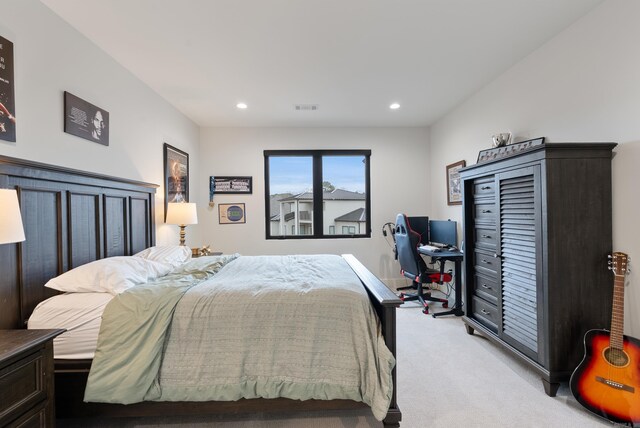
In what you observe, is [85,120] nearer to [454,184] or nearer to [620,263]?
[620,263]

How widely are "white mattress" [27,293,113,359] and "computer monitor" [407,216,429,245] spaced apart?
3884 millimetres

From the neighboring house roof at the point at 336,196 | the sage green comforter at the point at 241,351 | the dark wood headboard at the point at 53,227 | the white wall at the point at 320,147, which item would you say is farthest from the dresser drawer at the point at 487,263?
the dark wood headboard at the point at 53,227

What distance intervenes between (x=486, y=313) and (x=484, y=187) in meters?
1.17

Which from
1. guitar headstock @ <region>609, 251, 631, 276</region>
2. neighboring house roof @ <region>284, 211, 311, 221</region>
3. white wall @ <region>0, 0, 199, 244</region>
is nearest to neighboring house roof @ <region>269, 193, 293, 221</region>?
neighboring house roof @ <region>284, 211, 311, 221</region>

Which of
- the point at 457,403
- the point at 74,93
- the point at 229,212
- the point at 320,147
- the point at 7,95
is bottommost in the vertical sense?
the point at 457,403

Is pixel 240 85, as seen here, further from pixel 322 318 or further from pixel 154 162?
pixel 322 318

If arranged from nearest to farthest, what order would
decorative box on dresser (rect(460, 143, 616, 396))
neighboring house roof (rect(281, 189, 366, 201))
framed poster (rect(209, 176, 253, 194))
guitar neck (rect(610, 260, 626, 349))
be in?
1. guitar neck (rect(610, 260, 626, 349))
2. decorative box on dresser (rect(460, 143, 616, 396))
3. framed poster (rect(209, 176, 253, 194))
4. neighboring house roof (rect(281, 189, 366, 201))

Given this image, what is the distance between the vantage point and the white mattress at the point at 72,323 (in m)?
1.54

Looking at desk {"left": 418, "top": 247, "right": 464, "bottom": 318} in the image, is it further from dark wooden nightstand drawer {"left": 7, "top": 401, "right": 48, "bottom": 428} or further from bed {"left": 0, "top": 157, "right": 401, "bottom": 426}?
dark wooden nightstand drawer {"left": 7, "top": 401, "right": 48, "bottom": 428}

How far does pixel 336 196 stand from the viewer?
15.8 feet

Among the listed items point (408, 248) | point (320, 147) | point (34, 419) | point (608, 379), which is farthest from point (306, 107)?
point (608, 379)

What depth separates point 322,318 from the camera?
1.61m

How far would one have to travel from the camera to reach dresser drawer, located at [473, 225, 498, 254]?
8.27 ft

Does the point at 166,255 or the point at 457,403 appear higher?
the point at 166,255
